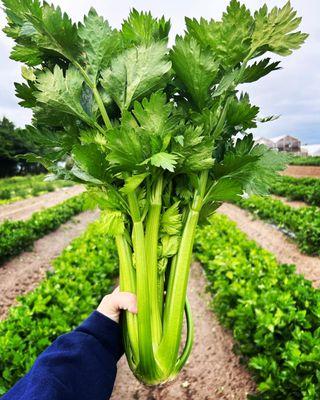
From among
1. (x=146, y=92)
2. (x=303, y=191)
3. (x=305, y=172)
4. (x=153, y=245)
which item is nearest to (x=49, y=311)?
(x=153, y=245)

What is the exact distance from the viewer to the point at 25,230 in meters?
A: 11.2

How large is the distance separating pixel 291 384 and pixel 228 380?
1440 mm

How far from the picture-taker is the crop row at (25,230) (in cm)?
989

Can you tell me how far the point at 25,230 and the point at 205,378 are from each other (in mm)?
8290

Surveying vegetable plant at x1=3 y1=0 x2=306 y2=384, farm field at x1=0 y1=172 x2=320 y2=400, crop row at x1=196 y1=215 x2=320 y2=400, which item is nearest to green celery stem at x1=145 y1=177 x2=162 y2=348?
vegetable plant at x1=3 y1=0 x2=306 y2=384

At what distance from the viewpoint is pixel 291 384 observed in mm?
3434

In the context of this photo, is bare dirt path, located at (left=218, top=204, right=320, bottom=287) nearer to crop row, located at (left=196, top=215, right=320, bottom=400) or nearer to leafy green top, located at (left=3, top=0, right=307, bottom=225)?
crop row, located at (left=196, top=215, right=320, bottom=400)

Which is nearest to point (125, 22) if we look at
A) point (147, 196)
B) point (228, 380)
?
point (147, 196)

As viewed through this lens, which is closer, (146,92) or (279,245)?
(146,92)

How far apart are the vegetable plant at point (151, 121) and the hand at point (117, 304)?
0.05 meters

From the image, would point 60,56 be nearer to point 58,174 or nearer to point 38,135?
point 38,135

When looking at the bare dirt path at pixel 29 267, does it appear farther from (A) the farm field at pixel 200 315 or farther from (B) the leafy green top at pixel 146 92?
(B) the leafy green top at pixel 146 92

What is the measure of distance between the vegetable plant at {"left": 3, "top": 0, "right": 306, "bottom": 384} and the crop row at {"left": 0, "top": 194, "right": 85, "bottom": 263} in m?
6.40

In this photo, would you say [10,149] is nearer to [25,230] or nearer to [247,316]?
[25,230]
